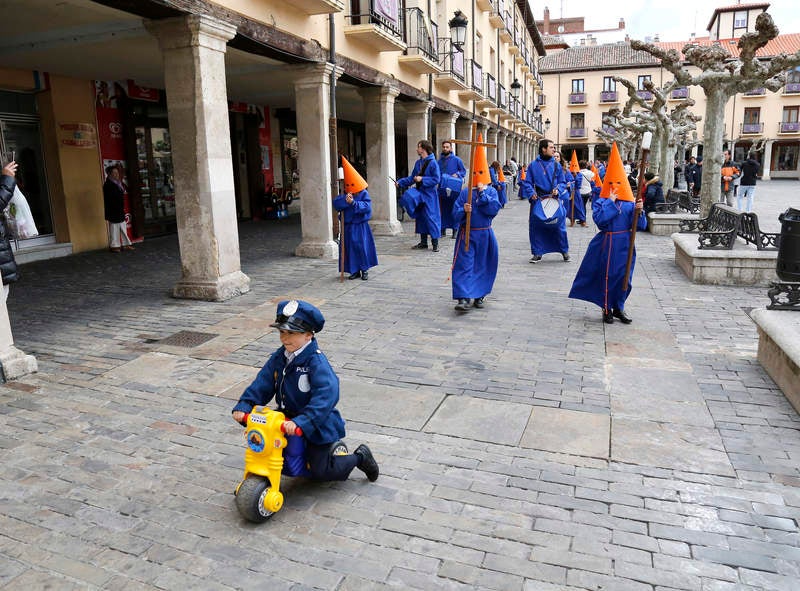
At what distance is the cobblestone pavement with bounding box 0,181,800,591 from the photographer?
2615 millimetres

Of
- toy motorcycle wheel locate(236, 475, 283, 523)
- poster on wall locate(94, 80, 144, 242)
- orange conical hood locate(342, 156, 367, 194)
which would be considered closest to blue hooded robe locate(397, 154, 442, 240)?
orange conical hood locate(342, 156, 367, 194)

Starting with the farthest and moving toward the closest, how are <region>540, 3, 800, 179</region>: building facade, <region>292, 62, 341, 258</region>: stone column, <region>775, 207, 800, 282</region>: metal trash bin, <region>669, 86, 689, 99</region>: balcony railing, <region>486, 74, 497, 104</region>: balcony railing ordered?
1. <region>669, 86, 689, 99</region>: balcony railing
2. <region>540, 3, 800, 179</region>: building facade
3. <region>486, 74, 497, 104</region>: balcony railing
4. <region>292, 62, 341, 258</region>: stone column
5. <region>775, 207, 800, 282</region>: metal trash bin

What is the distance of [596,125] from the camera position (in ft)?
182

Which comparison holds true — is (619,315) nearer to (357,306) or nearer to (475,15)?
(357,306)

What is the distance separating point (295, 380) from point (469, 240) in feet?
13.3

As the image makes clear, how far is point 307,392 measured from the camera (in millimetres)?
3033

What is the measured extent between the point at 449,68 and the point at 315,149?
8131 mm

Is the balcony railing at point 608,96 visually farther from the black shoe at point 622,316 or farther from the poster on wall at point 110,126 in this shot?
the black shoe at point 622,316

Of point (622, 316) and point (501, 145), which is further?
point (501, 145)

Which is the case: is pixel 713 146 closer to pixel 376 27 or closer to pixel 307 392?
pixel 376 27

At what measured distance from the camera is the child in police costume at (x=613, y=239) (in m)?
6.22

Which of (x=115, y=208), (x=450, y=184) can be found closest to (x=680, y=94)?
(x=450, y=184)

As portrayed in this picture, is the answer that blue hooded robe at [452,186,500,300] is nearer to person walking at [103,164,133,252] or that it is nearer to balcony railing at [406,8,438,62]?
person walking at [103,164,133,252]

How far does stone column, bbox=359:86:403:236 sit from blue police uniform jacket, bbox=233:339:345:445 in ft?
34.8
